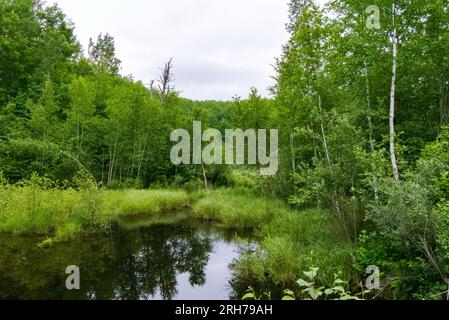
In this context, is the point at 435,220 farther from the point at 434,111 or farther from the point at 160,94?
the point at 160,94

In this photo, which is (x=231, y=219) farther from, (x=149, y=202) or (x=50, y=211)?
(x=50, y=211)

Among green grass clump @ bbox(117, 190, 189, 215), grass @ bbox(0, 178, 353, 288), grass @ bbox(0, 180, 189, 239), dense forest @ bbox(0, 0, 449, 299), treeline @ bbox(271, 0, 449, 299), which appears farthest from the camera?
green grass clump @ bbox(117, 190, 189, 215)

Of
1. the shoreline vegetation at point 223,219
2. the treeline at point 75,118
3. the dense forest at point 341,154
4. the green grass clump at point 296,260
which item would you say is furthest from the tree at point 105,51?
the green grass clump at point 296,260

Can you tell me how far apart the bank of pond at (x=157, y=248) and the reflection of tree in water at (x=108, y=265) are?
0.08 feet

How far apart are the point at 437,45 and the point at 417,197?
208 inches

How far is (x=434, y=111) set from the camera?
10367 mm

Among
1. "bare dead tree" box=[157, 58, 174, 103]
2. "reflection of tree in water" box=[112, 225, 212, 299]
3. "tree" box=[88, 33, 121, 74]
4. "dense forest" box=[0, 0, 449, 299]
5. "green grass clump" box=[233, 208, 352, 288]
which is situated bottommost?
"reflection of tree in water" box=[112, 225, 212, 299]

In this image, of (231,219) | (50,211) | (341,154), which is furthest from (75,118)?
(341,154)

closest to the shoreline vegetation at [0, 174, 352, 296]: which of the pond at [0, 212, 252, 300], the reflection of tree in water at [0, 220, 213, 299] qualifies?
the pond at [0, 212, 252, 300]

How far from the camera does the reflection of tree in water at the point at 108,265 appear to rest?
25.0 feet

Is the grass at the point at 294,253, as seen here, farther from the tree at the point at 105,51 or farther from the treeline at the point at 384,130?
the tree at the point at 105,51

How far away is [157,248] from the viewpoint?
11625 millimetres

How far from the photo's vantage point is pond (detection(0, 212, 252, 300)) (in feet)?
25.2

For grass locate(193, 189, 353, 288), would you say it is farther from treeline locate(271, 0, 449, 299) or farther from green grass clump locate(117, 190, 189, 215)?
green grass clump locate(117, 190, 189, 215)
